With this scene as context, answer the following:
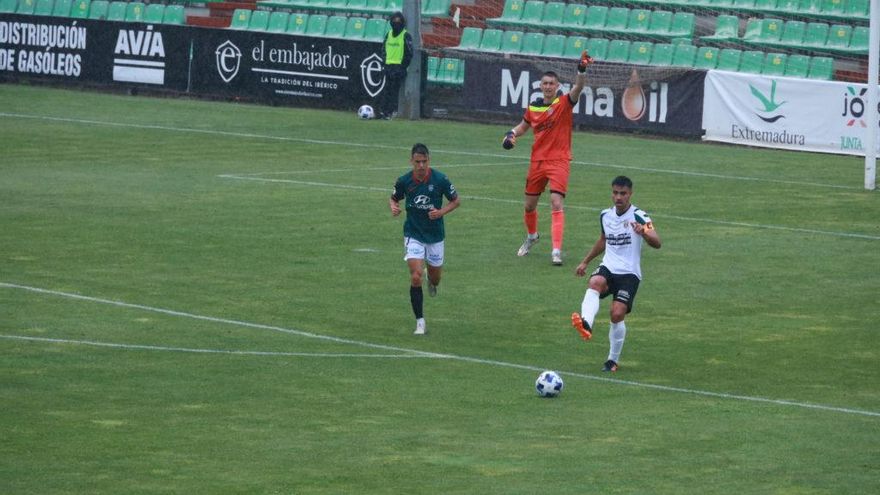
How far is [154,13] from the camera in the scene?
47781mm

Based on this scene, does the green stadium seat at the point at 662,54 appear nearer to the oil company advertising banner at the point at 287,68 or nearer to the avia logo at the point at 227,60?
the oil company advertising banner at the point at 287,68

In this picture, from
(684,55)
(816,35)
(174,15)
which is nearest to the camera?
(816,35)

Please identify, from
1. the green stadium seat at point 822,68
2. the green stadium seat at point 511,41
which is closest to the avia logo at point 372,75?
the green stadium seat at point 511,41

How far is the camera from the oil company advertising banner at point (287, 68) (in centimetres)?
4050

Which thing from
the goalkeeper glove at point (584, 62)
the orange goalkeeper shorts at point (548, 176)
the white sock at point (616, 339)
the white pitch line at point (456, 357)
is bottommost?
the white pitch line at point (456, 357)

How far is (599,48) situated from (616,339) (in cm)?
2548

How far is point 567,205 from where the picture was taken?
2584cm

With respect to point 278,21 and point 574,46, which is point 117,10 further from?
point 574,46

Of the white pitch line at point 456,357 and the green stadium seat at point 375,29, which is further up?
the green stadium seat at point 375,29

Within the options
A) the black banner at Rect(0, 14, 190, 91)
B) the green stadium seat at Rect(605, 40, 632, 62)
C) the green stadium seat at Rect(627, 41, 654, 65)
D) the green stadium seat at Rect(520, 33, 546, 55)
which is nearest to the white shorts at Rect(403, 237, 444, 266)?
the green stadium seat at Rect(627, 41, 654, 65)

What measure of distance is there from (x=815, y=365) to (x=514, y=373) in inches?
114

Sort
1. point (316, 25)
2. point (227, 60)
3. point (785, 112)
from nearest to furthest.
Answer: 1. point (785, 112)
2. point (227, 60)
3. point (316, 25)

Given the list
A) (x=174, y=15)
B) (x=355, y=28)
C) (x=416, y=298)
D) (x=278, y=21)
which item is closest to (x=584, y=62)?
(x=416, y=298)

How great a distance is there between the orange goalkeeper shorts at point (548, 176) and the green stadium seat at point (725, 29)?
60.9 ft
